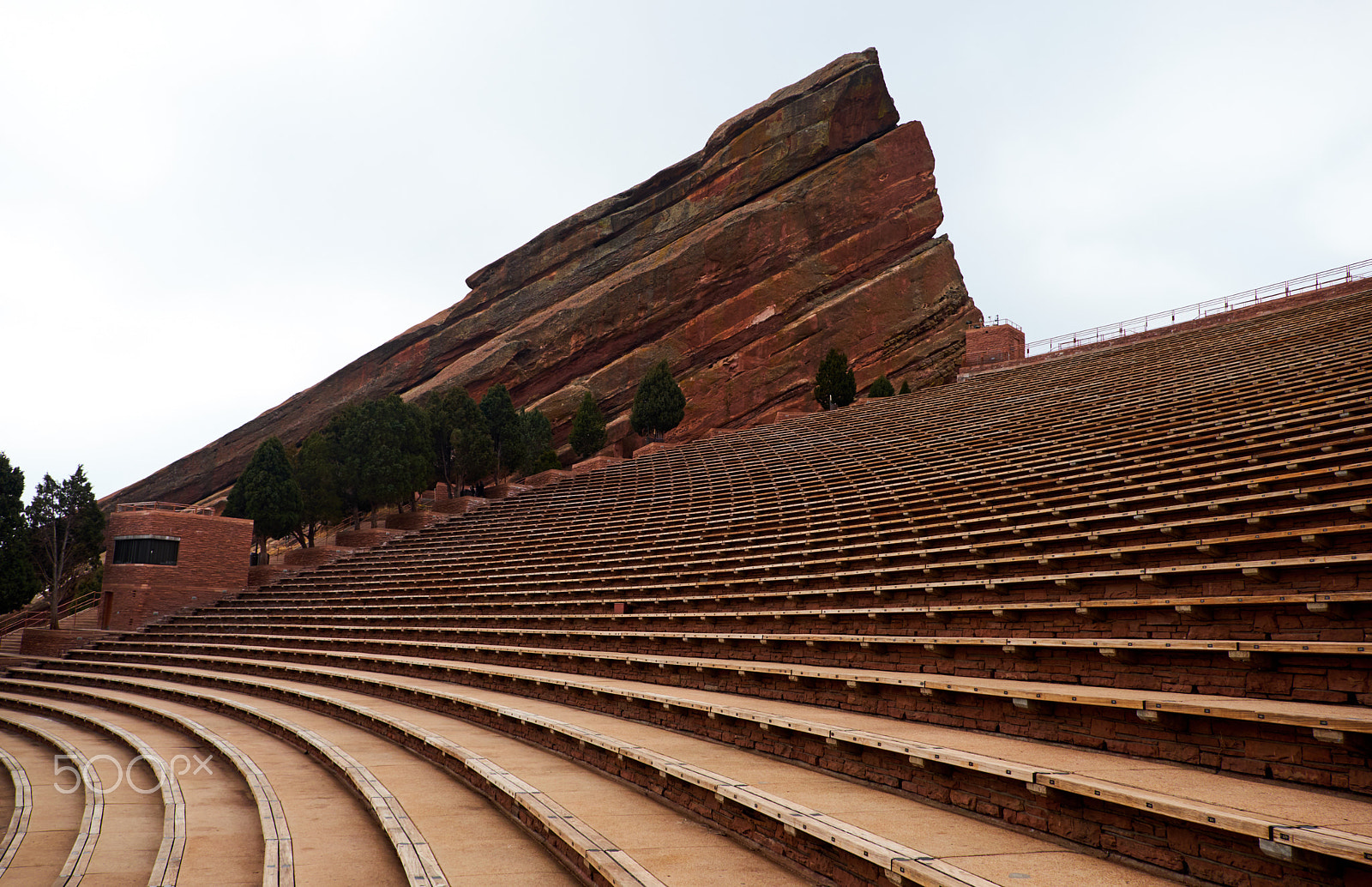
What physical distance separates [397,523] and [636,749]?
22557 millimetres

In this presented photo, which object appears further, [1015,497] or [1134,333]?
[1134,333]

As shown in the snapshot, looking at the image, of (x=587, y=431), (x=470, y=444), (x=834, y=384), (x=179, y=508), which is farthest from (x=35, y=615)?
(x=834, y=384)

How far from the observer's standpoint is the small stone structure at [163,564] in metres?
22.6

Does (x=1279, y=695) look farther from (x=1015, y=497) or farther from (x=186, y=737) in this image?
(x=186, y=737)

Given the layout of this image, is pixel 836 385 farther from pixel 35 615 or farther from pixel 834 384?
pixel 35 615

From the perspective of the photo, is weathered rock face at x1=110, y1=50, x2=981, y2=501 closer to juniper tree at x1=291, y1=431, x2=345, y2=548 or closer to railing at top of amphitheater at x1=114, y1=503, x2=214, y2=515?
juniper tree at x1=291, y1=431, x2=345, y2=548

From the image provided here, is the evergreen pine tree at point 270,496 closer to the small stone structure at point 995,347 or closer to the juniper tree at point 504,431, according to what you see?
the juniper tree at point 504,431

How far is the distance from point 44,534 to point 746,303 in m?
35.2

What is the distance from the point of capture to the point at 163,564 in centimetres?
2311

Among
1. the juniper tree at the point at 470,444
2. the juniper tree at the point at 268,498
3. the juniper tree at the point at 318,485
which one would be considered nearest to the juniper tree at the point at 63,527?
the juniper tree at the point at 268,498

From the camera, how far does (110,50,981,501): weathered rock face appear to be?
1854 inches

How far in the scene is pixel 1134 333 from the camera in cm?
2850

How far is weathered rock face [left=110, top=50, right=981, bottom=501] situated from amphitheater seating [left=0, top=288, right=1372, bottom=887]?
30.7 m

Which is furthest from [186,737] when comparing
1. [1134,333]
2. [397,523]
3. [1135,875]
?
[1134,333]
